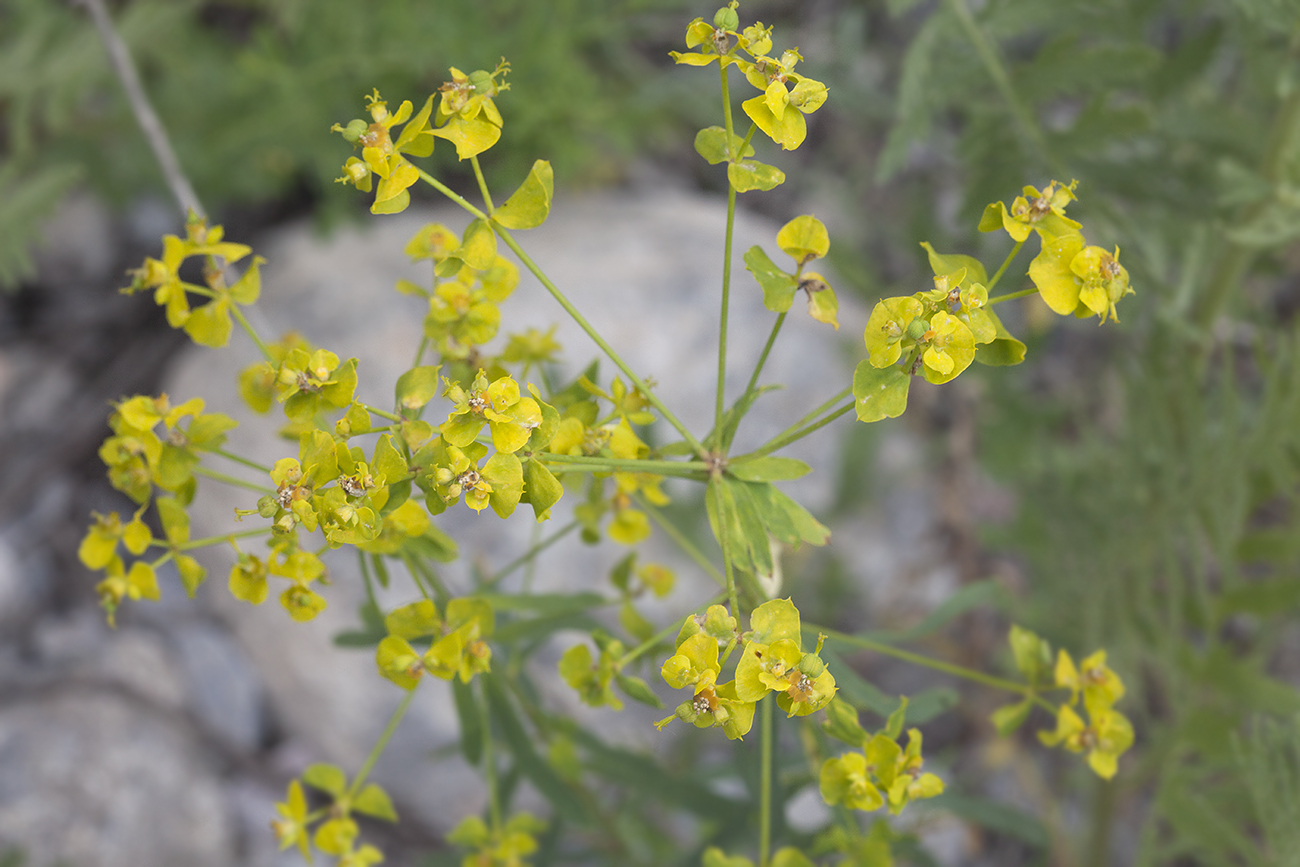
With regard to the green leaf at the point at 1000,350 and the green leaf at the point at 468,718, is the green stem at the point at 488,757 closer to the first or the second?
the green leaf at the point at 468,718

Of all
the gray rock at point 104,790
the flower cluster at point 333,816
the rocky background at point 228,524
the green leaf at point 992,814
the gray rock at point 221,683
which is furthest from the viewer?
the gray rock at point 221,683

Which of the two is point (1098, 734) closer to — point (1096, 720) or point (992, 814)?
point (1096, 720)

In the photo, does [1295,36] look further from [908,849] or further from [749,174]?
[908,849]

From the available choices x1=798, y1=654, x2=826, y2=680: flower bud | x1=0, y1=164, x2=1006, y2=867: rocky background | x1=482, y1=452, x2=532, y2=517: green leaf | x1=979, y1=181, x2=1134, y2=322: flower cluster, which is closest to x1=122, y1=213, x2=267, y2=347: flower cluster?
x1=482, y1=452, x2=532, y2=517: green leaf

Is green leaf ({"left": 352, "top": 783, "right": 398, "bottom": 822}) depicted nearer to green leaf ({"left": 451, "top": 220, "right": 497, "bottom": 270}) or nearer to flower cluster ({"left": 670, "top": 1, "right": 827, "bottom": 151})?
green leaf ({"left": 451, "top": 220, "right": 497, "bottom": 270})

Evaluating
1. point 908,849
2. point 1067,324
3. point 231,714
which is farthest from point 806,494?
point 231,714

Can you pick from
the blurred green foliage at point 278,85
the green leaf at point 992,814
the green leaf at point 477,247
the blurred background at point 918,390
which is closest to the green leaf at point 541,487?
the green leaf at point 477,247
